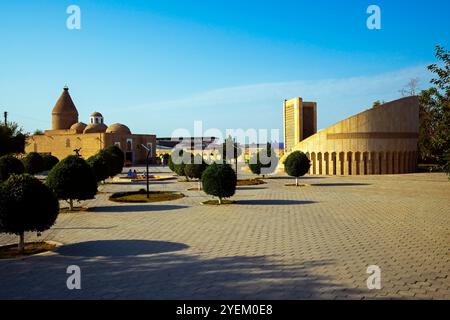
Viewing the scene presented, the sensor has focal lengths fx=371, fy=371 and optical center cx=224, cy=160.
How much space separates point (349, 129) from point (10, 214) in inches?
1400

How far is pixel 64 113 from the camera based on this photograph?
Answer: 73.9 meters

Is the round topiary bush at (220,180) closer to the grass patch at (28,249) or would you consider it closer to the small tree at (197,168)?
the small tree at (197,168)

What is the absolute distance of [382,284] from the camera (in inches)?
315

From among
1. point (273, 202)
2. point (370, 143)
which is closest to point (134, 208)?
point (273, 202)

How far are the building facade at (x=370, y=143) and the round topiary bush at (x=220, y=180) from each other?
23935 mm

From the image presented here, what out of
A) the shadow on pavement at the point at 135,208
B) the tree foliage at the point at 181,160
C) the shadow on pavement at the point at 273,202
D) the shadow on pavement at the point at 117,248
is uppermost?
the tree foliage at the point at 181,160

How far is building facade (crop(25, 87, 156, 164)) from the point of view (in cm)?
6569

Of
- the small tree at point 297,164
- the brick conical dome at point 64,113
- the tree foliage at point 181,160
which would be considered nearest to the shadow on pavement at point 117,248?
the small tree at point 297,164

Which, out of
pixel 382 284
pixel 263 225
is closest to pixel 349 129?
pixel 263 225

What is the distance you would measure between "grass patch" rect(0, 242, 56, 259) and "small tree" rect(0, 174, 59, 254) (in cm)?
26

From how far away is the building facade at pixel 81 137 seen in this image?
216ft

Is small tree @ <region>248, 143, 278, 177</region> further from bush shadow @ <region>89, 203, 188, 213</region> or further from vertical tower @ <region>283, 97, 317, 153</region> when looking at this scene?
bush shadow @ <region>89, 203, 188, 213</region>
